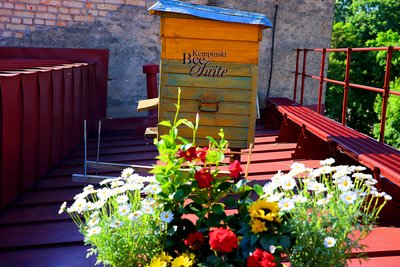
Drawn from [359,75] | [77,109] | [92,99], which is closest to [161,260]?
[77,109]

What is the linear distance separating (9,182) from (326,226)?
9.52 feet

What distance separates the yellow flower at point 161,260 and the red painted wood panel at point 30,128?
2.69m

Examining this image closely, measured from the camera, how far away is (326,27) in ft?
28.9

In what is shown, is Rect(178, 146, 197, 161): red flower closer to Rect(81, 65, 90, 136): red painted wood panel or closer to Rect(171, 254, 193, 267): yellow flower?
Rect(171, 254, 193, 267): yellow flower

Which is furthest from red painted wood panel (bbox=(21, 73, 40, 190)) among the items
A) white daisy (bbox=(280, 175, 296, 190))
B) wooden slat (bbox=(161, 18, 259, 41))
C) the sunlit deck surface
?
white daisy (bbox=(280, 175, 296, 190))

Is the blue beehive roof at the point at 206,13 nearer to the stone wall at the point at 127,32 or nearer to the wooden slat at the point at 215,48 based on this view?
the wooden slat at the point at 215,48

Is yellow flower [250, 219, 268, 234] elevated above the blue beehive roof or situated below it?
below

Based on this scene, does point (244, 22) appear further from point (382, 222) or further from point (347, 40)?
point (347, 40)

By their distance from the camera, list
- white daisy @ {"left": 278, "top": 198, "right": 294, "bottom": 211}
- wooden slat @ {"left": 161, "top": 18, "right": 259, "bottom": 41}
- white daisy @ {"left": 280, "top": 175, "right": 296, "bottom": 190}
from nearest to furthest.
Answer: white daisy @ {"left": 278, "top": 198, "right": 294, "bottom": 211} → white daisy @ {"left": 280, "top": 175, "right": 296, "bottom": 190} → wooden slat @ {"left": 161, "top": 18, "right": 259, "bottom": 41}

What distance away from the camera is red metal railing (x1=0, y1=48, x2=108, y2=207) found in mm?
4309

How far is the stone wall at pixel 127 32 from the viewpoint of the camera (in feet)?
27.3

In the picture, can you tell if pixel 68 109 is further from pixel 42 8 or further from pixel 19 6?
pixel 19 6

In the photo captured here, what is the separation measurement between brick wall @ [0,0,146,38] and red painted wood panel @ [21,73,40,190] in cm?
357

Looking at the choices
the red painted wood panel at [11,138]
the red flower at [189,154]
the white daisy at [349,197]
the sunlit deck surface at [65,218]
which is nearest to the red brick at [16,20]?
the sunlit deck surface at [65,218]
